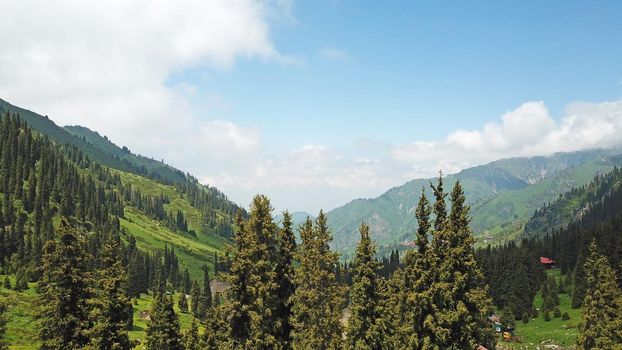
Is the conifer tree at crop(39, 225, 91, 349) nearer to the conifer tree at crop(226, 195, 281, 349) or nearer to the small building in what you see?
the conifer tree at crop(226, 195, 281, 349)

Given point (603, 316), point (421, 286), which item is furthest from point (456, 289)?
point (603, 316)

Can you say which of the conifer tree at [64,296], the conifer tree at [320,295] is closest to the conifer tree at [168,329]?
the conifer tree at [64,296]

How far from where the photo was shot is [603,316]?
53.4m

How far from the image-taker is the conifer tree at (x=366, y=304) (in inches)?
1510

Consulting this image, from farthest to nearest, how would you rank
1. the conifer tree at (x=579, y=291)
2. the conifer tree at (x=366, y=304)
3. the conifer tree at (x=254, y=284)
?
the conifer tree at (x=579, y=291) < the conifer tree at (x=366, y=304) < the conifer tree at (x=254, y=284)

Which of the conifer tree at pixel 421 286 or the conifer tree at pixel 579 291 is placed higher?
the conifer tree at pixel 421 286

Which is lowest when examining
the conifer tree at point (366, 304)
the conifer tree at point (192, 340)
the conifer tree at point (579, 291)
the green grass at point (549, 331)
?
the green grass at point (549, 331)

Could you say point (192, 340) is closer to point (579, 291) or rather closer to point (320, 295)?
point (320, 295)

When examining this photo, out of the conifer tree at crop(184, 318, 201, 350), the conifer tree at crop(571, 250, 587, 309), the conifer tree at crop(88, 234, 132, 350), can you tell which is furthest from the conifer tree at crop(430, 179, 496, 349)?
the conifer tree at crop(571, 250, 587, 309)

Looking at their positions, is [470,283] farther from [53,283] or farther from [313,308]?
[53,283]

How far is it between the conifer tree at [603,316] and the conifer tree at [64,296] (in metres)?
55.1

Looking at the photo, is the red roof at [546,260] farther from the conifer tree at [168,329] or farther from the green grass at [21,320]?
the conifer tree at [168,329]

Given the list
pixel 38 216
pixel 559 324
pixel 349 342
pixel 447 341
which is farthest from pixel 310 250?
pixel 38 216

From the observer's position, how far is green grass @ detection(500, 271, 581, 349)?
9131cm
